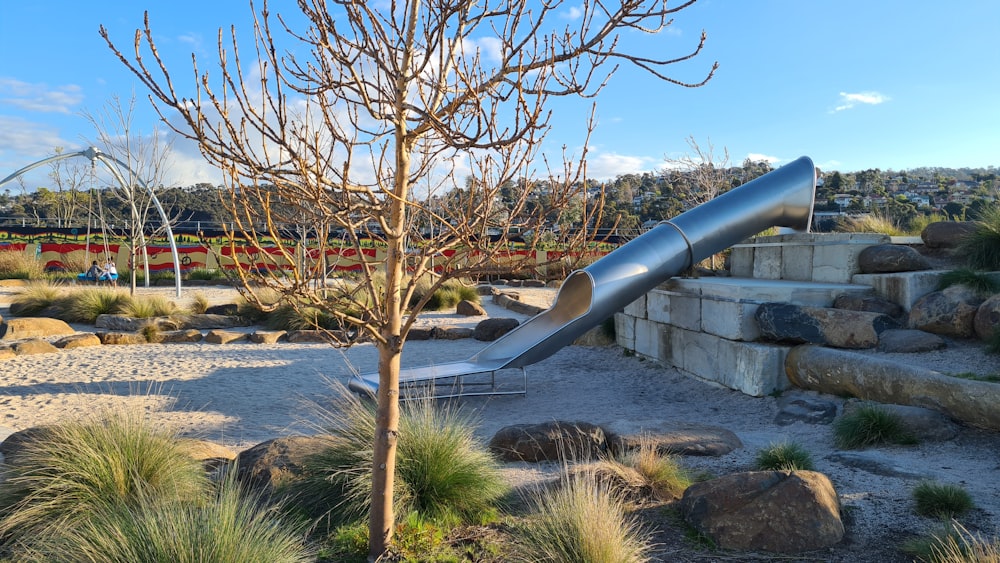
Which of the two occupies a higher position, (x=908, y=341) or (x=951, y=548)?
(x=908, y=341)

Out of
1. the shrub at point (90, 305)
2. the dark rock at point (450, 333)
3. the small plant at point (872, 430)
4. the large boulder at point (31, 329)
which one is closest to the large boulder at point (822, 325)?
the small plant at point (872, 430)

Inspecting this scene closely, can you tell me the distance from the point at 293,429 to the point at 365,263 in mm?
4510

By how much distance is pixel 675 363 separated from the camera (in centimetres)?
934

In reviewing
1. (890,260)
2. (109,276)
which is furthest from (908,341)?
(109,276)

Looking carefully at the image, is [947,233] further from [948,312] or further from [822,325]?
[822,325]

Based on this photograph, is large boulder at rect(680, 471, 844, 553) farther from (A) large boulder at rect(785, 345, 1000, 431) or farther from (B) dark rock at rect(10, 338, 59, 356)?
(B) dark rock at rect(10, 338, 59, 356)

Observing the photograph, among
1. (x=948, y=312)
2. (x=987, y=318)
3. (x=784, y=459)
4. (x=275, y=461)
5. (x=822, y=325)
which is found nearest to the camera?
(x=275, y=461)

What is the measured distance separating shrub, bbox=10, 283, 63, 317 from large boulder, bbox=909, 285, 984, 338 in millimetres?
16054

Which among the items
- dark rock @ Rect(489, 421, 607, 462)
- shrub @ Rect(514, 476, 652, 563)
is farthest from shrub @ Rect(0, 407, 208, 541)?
dark rock @ Rect(489, 421, 607, 462)

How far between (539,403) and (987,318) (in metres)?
4.65

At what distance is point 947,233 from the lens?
9.12 meters

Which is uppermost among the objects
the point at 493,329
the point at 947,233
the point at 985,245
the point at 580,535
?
the point at 947,233

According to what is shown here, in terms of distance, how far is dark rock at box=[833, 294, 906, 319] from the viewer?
776cm

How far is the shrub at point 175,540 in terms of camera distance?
113 inches
